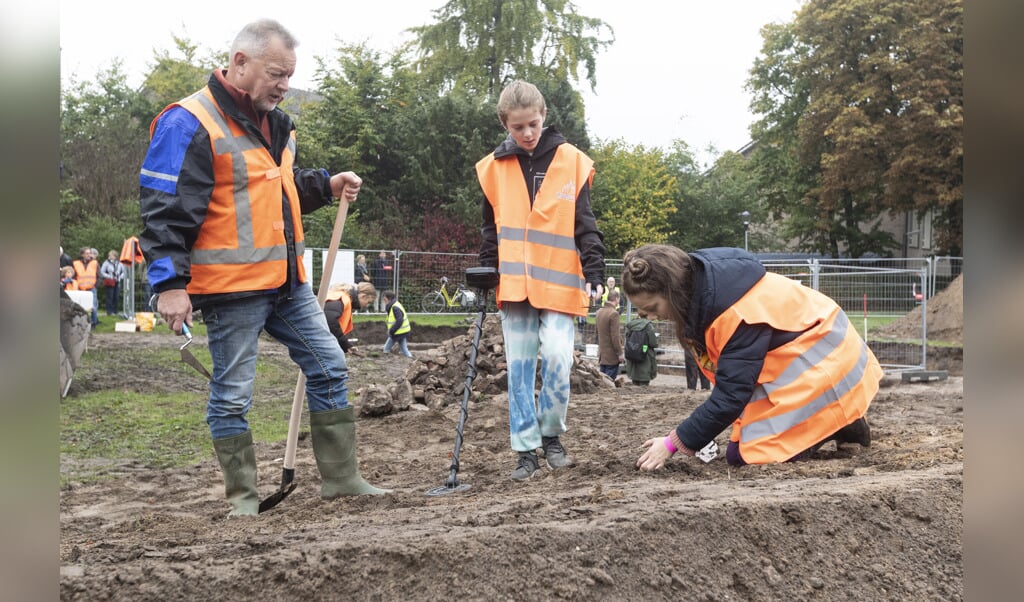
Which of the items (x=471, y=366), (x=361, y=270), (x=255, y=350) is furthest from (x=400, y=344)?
(x=255, y=350)

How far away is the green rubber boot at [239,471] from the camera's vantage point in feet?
11.8

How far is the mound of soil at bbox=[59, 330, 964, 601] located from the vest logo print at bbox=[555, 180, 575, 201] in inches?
55.4

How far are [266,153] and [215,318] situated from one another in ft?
2.54

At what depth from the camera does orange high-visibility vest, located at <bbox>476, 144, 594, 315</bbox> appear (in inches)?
168

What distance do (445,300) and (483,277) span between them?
15534 millimetres

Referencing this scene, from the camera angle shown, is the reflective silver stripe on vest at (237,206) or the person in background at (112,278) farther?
the person in background at (112,278)

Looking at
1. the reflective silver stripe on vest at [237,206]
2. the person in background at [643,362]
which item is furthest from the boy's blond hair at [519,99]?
the person in background at [643,362]

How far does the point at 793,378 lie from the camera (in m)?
3.68

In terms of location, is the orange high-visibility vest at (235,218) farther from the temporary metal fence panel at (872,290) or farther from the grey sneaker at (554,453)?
the temporary metal fence panel at (872,290)

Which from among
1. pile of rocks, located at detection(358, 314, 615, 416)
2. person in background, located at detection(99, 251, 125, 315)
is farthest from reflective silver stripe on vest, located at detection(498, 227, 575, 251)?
person in background, located at detection(99, 251, 125, 315)

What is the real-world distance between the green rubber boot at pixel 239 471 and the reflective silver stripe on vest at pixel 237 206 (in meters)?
0.81

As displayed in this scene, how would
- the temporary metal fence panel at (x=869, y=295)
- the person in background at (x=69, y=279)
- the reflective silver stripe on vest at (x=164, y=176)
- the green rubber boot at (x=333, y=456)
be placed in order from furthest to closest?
the person in background at (x=69, y=279), the temporary metal fence panel at (x=869, y=295), the green rubber boot at (x=333, y=456), the reflective silver stripe on vest at (x=164, y=176)

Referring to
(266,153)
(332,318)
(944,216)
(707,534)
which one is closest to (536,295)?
(266,153)
